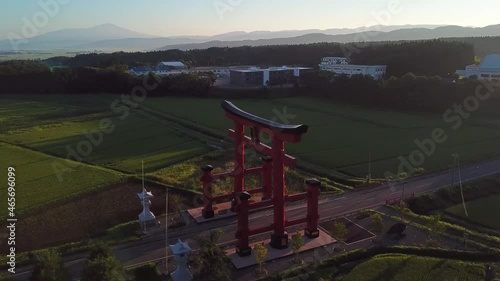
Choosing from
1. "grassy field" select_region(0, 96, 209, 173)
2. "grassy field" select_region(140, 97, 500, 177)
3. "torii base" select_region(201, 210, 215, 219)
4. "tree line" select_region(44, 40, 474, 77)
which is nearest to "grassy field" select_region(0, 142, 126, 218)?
"grassy field" select_region(0, 96, 209, 173)

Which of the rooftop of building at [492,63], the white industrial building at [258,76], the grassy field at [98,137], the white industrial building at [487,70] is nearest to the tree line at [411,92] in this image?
the white industrial building at [487,70]

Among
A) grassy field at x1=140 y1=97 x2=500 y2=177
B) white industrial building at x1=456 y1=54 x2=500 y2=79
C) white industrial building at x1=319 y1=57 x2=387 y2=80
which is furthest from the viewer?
white industrial building at x1=319 y1=57 x2=387 y2=80

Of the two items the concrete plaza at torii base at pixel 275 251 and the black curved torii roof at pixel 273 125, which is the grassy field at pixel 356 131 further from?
the black curved torii roof at pixel 273 125

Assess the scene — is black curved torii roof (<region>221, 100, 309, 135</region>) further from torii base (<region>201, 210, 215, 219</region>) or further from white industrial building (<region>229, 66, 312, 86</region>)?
white industrial building (<region>229, 66, 312, 86</region>)

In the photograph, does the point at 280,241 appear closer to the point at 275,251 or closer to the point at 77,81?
the point at 275,251

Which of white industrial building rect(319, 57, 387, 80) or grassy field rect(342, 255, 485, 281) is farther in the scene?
white industrial building rect(319, 57, 387, 80)
